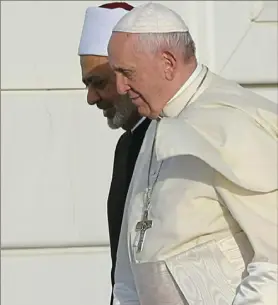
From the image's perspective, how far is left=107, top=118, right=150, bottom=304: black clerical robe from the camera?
2137mm

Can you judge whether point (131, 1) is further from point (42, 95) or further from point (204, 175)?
point (204, 175)

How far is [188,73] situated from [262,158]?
235mm

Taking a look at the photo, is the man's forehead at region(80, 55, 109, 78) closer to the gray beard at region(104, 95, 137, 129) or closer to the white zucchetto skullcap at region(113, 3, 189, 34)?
the gray beard at region(104, 95, 137, 129)

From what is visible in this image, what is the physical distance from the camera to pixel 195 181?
165cm

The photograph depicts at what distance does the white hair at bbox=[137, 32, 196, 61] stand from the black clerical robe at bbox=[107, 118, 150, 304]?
39 cm

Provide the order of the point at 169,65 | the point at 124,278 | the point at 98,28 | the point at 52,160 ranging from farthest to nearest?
1. the point at 52,160
2. the point at 98,28
3. the point at 124,278
4. the point at 169,65

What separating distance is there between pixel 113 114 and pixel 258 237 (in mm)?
634

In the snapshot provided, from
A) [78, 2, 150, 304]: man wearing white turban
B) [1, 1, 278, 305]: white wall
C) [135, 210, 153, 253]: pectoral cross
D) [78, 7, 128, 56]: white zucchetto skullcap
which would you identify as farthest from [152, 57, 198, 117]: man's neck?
[1, 1, 278, 305]: white wall

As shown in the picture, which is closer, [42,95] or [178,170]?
[178,170]

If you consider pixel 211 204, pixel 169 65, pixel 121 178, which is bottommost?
pixel 121 178

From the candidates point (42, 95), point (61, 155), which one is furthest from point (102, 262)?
point (42, 95)

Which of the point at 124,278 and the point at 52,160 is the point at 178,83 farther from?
the point at 52,160

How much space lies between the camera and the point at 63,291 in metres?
2.99

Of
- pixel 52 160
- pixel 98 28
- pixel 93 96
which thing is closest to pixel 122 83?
pixel 93 96
